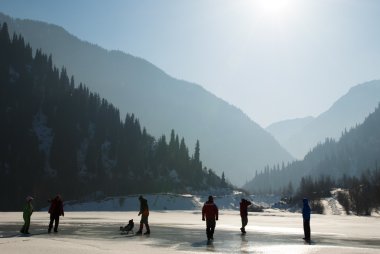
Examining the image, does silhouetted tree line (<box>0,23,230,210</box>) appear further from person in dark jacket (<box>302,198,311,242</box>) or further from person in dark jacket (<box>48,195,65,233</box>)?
person in dark jacket (<box>302,198,311,242</box>)

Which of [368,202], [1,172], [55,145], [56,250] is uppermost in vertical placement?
[55,145]

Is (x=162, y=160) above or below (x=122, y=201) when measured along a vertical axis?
above

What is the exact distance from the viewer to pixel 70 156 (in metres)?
174

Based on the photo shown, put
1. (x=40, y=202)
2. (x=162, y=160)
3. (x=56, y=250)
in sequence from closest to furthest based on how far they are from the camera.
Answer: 1. (x=56, y=250)
2. (x=40, y=202)
3. (x=162, y=160)

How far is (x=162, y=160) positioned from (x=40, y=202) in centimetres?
6356

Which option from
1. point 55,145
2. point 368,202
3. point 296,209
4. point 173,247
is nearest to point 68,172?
point 55,145

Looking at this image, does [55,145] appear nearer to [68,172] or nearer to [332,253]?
[68,172]

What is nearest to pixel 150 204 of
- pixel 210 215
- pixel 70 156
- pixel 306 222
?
pixel 306 222

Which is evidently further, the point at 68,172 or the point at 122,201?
the point at 68,172

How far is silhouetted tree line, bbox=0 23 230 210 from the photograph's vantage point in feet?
522

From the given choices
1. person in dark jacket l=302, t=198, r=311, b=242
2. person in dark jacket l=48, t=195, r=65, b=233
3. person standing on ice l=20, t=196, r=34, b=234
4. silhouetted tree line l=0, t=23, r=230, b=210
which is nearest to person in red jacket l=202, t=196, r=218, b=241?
person in dark jacket l=302, t=198, r=311, b=242

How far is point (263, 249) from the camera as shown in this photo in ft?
61.5

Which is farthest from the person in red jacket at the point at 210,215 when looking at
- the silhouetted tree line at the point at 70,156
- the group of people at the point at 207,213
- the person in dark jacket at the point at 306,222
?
the silhouetted tree line at the point at 70,156

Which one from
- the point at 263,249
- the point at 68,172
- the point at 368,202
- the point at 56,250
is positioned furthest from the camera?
the point at 68,172
